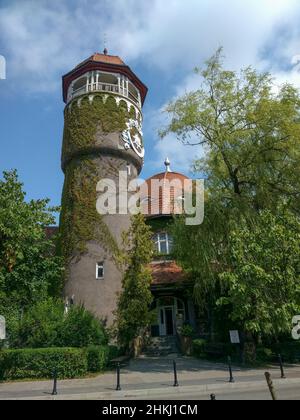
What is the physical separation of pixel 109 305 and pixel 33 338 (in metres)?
6.58

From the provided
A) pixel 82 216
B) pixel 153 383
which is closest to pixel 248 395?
pixel 153 383

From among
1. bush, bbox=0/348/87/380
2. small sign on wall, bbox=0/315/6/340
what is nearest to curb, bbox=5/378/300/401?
bush, bbox=0/348/87/380

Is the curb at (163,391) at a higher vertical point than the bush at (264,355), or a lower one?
lower

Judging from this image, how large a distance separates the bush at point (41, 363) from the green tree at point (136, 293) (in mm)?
4886

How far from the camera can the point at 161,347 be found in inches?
1010

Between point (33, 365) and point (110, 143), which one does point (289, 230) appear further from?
point (110, 143)

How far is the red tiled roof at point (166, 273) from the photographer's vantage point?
2708 centimetres

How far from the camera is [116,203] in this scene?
28.3m

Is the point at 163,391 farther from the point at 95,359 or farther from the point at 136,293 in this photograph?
the point at 136,293

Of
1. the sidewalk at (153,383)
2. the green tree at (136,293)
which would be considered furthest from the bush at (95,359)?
the green tree at (136,293)

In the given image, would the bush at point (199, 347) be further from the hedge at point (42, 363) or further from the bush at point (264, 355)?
the hedge at point (42, 363)

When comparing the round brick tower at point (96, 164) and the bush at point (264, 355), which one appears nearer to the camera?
the bush at point (264, 355)

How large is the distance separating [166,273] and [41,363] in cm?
→ 1268

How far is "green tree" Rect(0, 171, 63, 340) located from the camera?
17438mm
